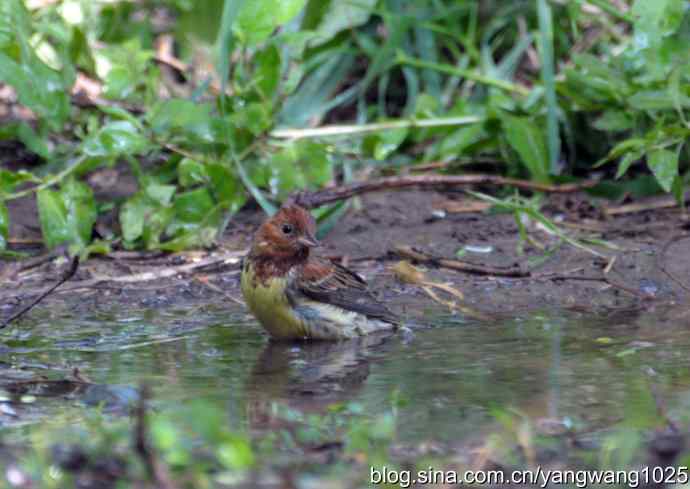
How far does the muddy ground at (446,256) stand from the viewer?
6801 millimetres

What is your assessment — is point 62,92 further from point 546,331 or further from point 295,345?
point 546,331

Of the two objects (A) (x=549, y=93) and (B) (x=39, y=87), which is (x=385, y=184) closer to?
(A) (x=549, y=93)

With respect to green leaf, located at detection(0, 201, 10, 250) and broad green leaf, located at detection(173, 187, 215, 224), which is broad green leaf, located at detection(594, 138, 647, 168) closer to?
broad green leaf, located at detection(173, 187, 215, 224)

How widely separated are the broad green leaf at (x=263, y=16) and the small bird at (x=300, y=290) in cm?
116

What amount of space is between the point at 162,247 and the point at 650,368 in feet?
9.97

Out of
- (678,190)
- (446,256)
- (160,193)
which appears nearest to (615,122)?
(678,190)

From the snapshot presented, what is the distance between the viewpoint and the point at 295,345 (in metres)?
6.25

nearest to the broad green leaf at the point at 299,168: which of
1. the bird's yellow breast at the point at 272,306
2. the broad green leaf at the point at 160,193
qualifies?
the broad green leaf at the point at 160,193

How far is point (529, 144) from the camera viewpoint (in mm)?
8055

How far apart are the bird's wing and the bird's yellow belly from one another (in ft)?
0.48

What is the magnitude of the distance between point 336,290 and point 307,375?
3.28 ft

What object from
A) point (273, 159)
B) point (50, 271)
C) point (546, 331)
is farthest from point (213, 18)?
point (546, 331)

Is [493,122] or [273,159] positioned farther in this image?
[493,122]

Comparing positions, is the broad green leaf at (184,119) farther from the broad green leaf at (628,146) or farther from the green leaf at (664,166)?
the green leaf at (664,166)
